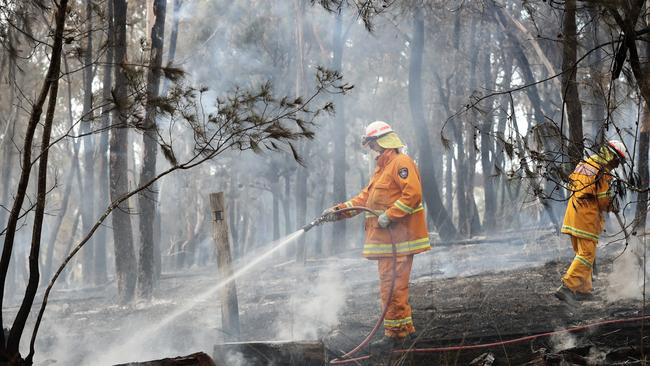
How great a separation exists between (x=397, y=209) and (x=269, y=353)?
1.99 meters

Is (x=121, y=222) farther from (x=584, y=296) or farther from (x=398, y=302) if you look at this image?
(x=584, y=296)

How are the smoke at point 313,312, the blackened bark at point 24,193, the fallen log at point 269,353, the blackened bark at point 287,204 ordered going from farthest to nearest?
the blackened bark at point 287,204, the smoke at point 313,312, the fallen log at point 269,353, the blackened bark at point 24,193

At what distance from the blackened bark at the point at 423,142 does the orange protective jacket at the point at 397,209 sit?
10.1 metres

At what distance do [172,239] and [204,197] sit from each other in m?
6.41

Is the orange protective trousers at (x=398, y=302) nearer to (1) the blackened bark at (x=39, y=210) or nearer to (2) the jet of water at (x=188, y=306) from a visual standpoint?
(2) the jet of water at (x=188, y=306)

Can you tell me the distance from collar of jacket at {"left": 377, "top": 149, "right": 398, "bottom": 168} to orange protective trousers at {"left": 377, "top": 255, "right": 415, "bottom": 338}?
34.3 inches

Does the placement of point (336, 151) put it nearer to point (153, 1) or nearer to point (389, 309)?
point (153, 1)

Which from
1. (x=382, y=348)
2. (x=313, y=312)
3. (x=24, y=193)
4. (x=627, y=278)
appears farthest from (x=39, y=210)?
(x=627, y=278)

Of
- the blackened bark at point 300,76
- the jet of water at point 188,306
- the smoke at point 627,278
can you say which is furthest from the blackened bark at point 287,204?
Result: the smoke at point 627,278

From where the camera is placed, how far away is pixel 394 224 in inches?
246

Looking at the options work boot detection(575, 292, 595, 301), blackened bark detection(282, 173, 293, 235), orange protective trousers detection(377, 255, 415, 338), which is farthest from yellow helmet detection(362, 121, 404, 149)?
blackened bark detection(282, 173, 293, 235)

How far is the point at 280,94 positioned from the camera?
937 inches

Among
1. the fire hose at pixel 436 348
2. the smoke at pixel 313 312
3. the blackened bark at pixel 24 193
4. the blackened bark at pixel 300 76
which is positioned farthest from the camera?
the blackened bark at pixel 300 76

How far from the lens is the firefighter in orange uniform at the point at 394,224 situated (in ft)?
20.0
